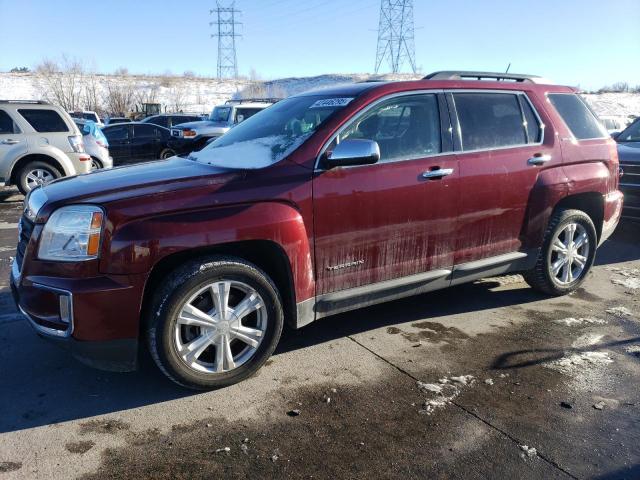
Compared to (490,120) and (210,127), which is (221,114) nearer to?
(210,127)

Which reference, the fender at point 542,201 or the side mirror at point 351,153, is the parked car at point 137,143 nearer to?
the fender at point 542,201

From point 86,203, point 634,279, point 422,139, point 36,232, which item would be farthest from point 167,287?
point 634,279

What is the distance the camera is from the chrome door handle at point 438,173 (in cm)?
376

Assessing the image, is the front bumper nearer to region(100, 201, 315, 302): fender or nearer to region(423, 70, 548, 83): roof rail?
region(100, 201, 315, 302): fender

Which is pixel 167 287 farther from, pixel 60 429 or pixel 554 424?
pixel 554 424

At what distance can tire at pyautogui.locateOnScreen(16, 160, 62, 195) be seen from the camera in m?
9.69

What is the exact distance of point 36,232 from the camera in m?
3.03

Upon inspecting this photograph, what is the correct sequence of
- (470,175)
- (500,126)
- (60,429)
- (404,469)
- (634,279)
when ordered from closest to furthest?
(404,469)
(60,429)
(470,175)
(500,126)
(634,279)

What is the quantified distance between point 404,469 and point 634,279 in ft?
14.1

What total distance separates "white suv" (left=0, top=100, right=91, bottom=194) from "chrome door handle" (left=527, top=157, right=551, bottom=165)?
8362 mm

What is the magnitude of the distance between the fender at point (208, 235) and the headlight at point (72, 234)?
92 millimetres

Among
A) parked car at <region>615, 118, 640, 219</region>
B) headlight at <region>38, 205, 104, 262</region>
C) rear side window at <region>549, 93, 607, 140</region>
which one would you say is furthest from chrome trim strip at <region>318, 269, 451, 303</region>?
parked car at <region>615, 118, 640, 219</region>

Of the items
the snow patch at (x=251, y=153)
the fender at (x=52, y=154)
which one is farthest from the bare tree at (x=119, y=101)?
the snow patch at (x=251, y=153)

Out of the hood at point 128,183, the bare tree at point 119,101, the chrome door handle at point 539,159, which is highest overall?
the bare tree at point 119,101
